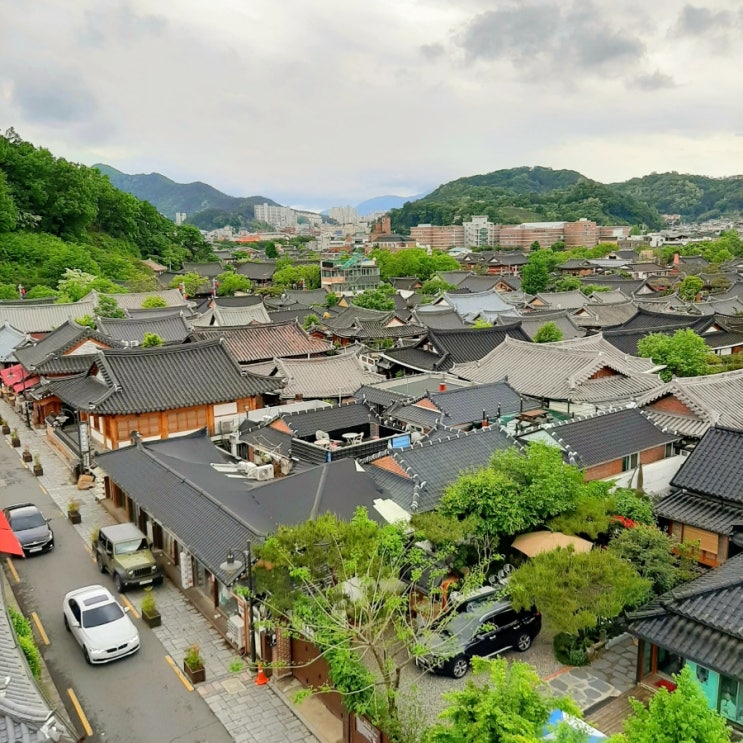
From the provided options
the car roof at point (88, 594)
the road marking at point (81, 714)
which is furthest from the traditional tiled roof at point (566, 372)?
the road marking at point (81, 714)

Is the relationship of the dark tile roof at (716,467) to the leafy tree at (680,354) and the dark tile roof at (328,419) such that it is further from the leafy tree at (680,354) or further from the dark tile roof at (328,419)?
the leafy tree at (680,354)

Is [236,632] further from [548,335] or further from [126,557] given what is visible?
[548,335]

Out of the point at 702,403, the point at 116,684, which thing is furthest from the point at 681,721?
the point at 702,403

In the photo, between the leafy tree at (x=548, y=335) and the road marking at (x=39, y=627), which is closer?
the road marking at (x=39, y=627)

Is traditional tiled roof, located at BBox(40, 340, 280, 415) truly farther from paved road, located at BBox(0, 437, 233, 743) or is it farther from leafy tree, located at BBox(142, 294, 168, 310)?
leafy tree, located at BBox(142, 294, 168, 310)

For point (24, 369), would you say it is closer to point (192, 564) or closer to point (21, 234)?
point (192, 564)

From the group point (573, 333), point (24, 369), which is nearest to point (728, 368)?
point (573, 333)
